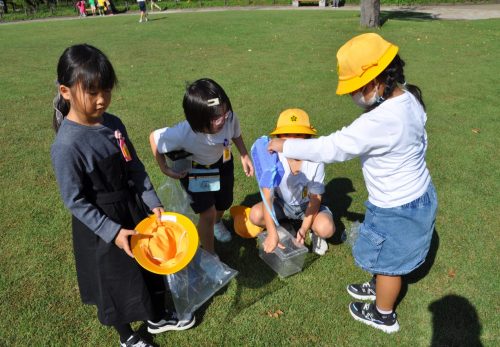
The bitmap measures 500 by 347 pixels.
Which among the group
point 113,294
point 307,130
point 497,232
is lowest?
point 497,232

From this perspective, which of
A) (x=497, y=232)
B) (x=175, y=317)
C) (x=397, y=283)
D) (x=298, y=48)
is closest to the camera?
(x=397, y=283)

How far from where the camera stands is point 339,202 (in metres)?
3.66

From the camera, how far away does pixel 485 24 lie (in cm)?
1362

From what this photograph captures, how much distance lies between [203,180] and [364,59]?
1.31 m

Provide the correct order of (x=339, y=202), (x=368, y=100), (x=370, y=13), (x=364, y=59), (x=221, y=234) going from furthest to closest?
1. (x=370, y=13)
2. (x=339, y=202)
3. (x=221, y=234)
4. (x=368, y=100)
5. (x=364, y=59)

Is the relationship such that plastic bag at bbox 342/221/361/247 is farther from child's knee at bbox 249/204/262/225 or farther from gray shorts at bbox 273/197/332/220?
child's knee at bbox 249/204/262/225

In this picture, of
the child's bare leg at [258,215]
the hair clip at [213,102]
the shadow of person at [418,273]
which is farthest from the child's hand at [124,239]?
the shadow of person at [418,273]

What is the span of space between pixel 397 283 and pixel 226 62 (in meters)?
7.67

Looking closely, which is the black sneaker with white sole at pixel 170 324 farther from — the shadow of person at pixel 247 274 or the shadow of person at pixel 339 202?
the shadow of person at pixel 339 202

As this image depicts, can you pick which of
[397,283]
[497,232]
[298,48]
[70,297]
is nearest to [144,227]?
[70,297]

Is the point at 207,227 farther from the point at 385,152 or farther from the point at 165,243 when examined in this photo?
the point at 385,152

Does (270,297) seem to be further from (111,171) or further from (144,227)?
(111,171)

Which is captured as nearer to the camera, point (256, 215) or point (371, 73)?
point (371, 73)

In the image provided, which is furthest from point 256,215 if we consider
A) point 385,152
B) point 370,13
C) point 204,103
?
point 370,13
